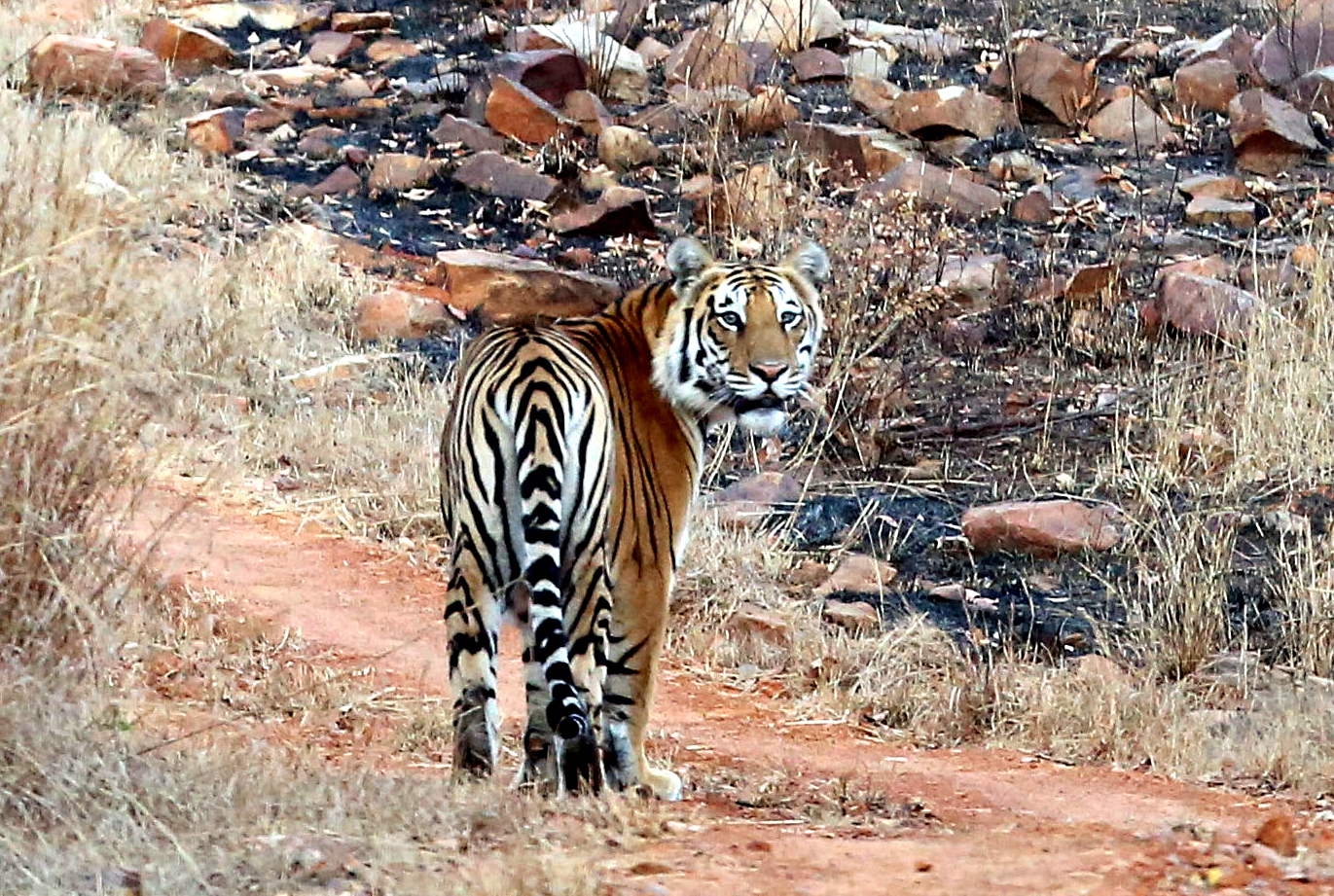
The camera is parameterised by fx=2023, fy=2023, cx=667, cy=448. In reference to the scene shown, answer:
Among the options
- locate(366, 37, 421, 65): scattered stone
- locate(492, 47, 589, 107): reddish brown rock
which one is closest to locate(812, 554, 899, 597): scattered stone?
locate(492, 47, 589, 107): reddish brown rock

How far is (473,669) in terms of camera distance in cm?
509

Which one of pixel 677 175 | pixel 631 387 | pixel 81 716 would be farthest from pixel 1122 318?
pixel 81 716

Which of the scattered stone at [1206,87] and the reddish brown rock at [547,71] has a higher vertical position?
the scattered stone at [1206,87]

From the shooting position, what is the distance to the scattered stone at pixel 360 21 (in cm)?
1611

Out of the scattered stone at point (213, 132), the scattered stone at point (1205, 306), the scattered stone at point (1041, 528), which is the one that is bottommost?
the scattered stone at point (1041, 528)

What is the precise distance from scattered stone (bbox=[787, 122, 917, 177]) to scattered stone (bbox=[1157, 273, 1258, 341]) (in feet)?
8.98

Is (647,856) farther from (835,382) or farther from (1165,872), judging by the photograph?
(835,382)

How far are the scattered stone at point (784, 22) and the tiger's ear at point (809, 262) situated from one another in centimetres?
932

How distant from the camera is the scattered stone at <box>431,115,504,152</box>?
13750 millimetres

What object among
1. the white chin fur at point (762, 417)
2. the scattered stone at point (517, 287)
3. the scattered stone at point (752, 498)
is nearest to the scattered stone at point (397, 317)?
the scattered stone at point (517, 287)

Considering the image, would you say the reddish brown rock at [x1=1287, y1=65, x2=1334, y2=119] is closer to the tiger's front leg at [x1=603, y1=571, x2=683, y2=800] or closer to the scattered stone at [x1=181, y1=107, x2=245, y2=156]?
the scattered stone at [x1=181, y1=107, x2=245, y2=156]

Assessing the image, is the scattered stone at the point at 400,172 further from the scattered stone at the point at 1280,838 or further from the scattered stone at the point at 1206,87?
the scattered stone at the point at 1280,838

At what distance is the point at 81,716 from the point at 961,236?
8550 mm

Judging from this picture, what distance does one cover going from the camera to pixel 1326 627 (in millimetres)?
7129
